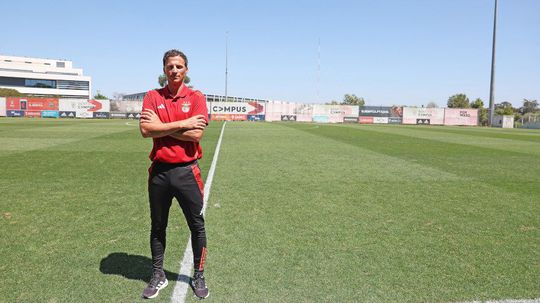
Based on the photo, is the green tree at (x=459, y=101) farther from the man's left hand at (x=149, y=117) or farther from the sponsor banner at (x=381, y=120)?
the man's left hand at (x=149, y=117)

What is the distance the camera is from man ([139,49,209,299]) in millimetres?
3230

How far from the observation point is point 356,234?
4.93 meters

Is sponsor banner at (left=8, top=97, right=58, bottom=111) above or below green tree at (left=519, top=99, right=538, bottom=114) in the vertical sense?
below

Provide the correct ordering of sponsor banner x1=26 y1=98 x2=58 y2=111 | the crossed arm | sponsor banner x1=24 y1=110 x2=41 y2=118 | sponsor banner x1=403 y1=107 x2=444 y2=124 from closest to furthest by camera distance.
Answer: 1. the crossed arm
2. sponsor banner x1=26 y1=98 x2=58 y2=111
3. sponsor banner x1=24 y1=110 x2=41 y2=118
4. sponsor banner x1=403 y1=107 x2=444 y2=124

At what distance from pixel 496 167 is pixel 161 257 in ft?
35.3

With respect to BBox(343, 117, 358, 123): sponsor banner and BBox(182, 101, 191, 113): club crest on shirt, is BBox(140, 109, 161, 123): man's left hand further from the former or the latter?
BBox(343, 117, 358, 123): sponsor banner

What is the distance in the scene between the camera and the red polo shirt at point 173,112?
10.9 feet

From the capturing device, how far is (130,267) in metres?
3.89

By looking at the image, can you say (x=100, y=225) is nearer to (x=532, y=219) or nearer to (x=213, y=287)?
(x=213, y=287)

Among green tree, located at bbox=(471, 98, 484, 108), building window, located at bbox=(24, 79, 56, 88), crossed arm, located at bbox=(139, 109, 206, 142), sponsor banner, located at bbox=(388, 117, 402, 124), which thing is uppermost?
building window, located at bbox=(24, 79, 56, 88)

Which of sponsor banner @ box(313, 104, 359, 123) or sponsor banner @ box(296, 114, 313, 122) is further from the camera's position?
sponsor banner @ box(296, 114, 313, 122)

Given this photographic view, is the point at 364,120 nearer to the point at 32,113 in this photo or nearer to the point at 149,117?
the point at 32,113

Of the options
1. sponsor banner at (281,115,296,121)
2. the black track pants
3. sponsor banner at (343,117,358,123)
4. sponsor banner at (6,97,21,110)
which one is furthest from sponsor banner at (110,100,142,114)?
the black track pants

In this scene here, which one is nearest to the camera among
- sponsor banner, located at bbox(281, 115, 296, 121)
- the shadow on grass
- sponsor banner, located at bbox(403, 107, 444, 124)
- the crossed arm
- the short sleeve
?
the crossed arm
